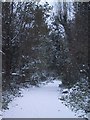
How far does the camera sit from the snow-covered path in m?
5.73

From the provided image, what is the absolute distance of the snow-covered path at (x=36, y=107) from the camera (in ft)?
18.8

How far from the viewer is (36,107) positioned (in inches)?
264

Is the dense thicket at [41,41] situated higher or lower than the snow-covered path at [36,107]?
higher

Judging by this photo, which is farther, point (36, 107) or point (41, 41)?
point (41, 41)

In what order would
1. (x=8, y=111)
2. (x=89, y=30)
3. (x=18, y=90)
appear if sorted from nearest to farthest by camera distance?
(x=8, y=111), (x=89, y=30), (x=18, y=90)

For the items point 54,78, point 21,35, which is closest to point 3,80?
point 21,35

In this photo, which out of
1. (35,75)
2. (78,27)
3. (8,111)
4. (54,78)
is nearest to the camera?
(8,111)

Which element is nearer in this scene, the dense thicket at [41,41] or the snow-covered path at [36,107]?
the snow-covered path at [36,107]

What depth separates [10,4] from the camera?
7.28 metres

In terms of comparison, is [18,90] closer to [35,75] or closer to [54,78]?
[35,75]

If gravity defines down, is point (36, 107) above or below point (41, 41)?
below

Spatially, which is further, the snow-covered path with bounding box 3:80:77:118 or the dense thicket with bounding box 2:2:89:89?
the dense thicket with bounding box 2:2:89:89

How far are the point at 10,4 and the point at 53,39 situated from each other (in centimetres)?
233

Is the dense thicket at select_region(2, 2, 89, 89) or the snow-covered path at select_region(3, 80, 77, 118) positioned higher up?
the dense thicket at select_region(2, 2, 89, 89)
